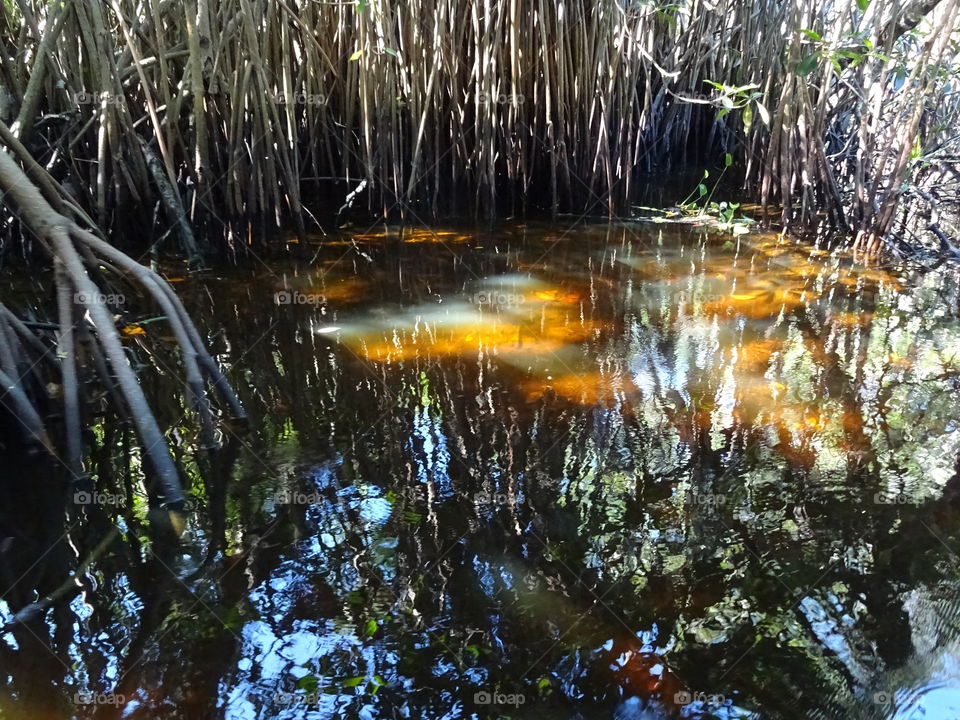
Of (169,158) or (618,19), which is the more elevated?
(618,19)

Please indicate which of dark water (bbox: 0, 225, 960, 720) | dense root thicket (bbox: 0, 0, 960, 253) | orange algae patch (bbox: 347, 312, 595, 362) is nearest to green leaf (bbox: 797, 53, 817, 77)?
dense root thicket (bbox: 0, 0, 960, 253)

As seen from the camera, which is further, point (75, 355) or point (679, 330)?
point (679, 330)

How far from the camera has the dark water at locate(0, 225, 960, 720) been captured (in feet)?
5.64

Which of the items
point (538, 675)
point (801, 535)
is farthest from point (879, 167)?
point (538, 675)

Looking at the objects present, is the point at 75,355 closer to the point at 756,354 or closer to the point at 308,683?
the point at 308,683

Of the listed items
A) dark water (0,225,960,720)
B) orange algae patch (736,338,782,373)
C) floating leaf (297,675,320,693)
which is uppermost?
orange algae patch (736,338,782,373)

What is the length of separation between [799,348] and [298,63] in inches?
167

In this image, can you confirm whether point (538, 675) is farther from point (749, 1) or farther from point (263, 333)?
point (749, 1)

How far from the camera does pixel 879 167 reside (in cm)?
477

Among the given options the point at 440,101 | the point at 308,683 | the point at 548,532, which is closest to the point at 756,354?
the point at 548,532

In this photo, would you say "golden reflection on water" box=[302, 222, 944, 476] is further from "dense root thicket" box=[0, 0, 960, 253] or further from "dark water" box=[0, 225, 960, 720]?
"dense root thicket" box=[0, 0, 960, 253]

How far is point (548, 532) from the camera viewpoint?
223 cm

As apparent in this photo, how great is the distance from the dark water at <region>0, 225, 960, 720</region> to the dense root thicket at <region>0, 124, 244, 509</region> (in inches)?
7.2

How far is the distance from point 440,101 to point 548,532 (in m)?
4.38
